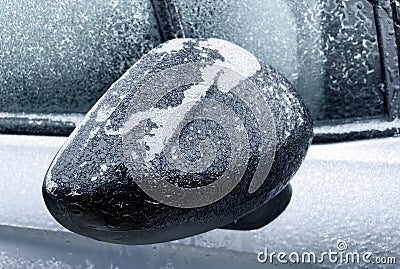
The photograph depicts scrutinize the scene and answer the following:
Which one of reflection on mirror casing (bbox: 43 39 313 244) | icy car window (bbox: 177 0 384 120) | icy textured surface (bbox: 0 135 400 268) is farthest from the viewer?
icy car window (bbox: 177 0 384 120)

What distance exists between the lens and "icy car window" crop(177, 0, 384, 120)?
1.26 metres

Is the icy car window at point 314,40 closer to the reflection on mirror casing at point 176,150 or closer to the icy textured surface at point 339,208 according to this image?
the icy textured surface at point 339,208

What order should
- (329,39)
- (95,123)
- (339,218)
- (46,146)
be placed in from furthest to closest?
(46,146)
(329,39)
(339,218)
(95,123)

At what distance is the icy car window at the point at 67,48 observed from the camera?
1347 millimetres

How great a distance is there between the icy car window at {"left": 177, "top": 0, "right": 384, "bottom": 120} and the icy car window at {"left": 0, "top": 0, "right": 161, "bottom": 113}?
11 centimetres

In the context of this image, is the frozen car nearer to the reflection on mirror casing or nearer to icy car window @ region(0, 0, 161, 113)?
icy car window @ region(0, 0, 161, 113)

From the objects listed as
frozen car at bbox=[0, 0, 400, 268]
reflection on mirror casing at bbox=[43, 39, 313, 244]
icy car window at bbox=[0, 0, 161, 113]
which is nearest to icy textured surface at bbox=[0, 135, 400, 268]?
frozen car at bbox=[0, 0, 400, 268]

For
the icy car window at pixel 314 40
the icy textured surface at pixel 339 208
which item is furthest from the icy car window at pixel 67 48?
the icy textured surface at pixel 339 208

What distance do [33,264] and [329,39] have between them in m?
0.68

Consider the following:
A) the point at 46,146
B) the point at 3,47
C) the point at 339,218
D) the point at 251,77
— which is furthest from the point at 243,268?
the point at 3,47

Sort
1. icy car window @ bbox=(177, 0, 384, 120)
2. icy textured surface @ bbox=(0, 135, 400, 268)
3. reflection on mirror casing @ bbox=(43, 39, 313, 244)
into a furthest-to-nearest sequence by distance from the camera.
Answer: icy car window @ bbox=(177, 0, 384, 120) < icy textured surface @ bbox=(0, 135, 400, 268) < reflection on mirror casing @ bbox=(43, 39, 313, 244)

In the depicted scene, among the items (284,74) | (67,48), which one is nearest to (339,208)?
(284,74)

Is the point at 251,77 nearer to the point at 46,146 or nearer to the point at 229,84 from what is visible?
the point at 229,84

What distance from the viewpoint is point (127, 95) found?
97cm
